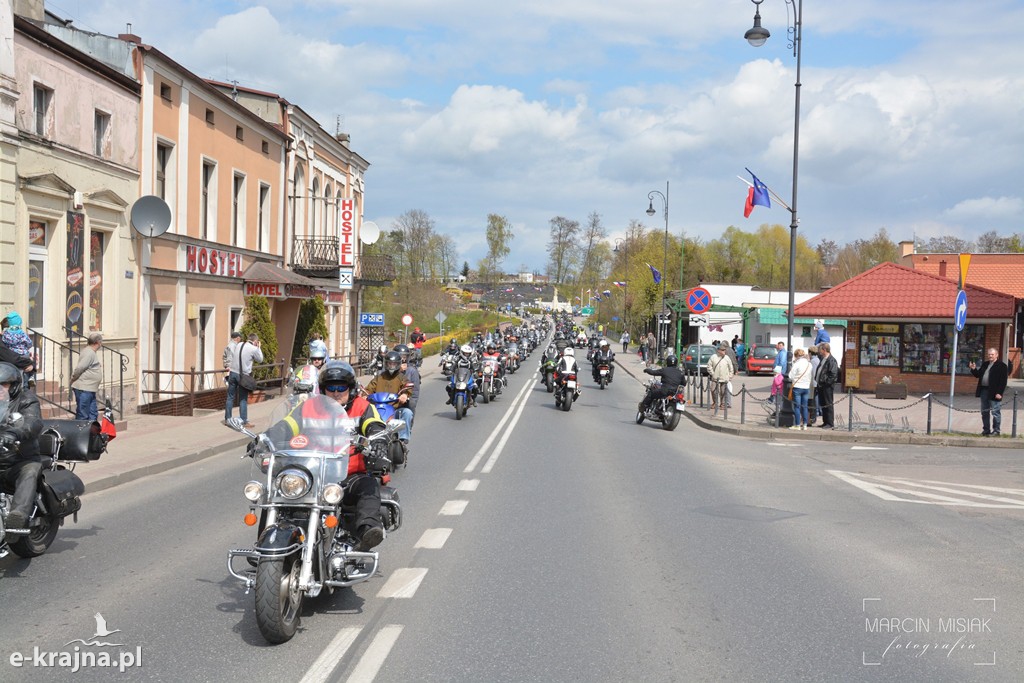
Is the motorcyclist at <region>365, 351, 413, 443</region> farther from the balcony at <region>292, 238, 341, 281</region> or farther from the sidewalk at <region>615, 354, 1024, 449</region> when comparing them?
the balcony at <region>292, 238, 341, 281</region>

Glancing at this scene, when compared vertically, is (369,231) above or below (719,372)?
above

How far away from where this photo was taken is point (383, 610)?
5965 millimetres

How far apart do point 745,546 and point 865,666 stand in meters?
2.97

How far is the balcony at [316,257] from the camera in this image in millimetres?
32594

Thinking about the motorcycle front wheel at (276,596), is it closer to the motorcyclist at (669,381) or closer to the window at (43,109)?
the window at (43,109)

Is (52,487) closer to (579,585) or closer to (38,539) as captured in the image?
(38,539)

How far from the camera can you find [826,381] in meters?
18.7

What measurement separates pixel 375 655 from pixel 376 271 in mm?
33919

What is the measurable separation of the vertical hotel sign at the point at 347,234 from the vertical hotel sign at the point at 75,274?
15848 millimetres

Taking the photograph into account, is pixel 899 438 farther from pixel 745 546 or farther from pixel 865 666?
pixel 865 666

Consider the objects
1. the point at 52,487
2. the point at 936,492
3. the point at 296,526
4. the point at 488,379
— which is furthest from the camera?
the point at 488,379

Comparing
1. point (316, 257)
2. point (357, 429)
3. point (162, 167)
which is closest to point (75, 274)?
point (162, 167)

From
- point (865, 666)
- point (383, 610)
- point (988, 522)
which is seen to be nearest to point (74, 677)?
point (383, 610)

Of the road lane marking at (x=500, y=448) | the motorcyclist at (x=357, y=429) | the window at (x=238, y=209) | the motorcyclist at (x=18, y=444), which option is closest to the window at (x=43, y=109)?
the road lane marking at (x=500, y=448)
